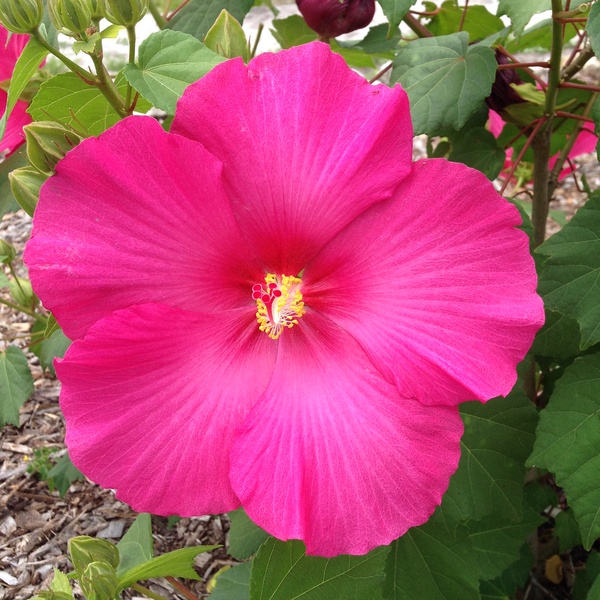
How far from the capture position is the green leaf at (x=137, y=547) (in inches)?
47.9

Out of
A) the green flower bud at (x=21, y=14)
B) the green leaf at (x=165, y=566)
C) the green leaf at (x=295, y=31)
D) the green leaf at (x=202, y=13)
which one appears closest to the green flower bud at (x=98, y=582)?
the green leaf at (x=165, y=566)

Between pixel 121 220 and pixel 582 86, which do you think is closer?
pixel 121 220

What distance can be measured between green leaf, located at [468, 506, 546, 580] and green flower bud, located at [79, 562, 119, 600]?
809mm

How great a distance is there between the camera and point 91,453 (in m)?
0.88

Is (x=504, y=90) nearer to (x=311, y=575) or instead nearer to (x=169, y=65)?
(x=169, y=65)

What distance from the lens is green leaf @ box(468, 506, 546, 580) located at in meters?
1.55

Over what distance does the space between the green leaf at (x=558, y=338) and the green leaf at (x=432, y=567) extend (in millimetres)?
390

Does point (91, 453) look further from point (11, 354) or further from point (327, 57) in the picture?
point (11, 354)

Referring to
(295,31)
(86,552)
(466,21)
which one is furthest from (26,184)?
(466,21)

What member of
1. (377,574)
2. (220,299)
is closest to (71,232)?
(220,299)

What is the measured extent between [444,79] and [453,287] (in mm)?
509

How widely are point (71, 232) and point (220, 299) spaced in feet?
0.74

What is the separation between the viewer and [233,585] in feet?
4.68

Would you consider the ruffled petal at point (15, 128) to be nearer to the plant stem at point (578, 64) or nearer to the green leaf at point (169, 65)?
the green leaf at point (169, 65)
